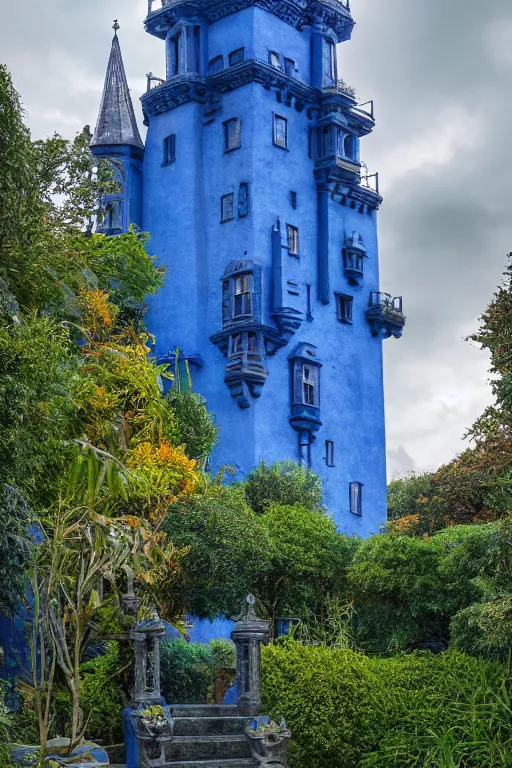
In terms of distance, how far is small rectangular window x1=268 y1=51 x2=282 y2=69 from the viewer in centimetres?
4360

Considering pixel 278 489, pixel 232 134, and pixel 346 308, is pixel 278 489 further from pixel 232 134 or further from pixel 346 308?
pixel 232 134

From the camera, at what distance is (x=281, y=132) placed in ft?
143

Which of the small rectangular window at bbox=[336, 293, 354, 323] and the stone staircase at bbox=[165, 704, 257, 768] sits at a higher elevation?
the small rectangular window at bbox=[336, 293, 354, 323]

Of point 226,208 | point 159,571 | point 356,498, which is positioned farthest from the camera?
point 356,498

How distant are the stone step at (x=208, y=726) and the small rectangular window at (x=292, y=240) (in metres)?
22.7

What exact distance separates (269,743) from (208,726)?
168cm

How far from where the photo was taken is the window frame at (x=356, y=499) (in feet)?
144

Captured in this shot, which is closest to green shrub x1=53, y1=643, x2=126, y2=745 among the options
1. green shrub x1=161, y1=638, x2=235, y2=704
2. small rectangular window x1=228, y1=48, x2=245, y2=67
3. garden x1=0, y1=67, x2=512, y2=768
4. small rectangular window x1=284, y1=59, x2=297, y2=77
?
garden x1=0, y1=67, x2=512, y2=768

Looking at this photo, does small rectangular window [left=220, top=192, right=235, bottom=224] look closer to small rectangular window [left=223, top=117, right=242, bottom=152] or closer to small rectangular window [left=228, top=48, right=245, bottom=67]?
small rectangular window [left=223, top=117, right=242, bottom=152]

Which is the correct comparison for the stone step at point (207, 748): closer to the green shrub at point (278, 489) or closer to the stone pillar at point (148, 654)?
the stone pillar at point (148, 654)

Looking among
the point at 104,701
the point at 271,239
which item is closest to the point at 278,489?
the point at 271,239

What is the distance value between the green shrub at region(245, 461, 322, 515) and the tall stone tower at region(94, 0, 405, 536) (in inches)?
58.7

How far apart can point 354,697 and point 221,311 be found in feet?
71.2

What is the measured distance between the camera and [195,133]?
4425cm
